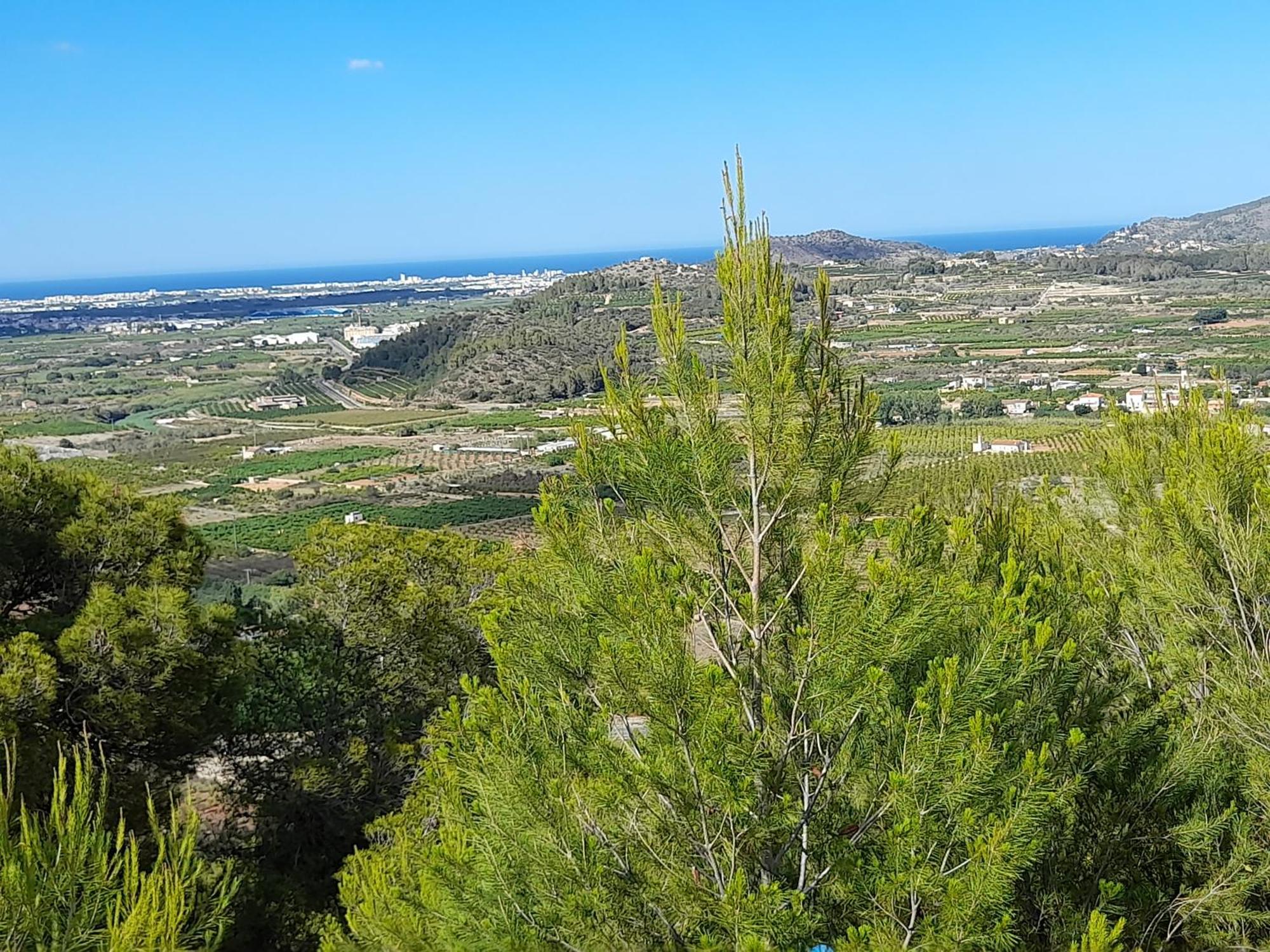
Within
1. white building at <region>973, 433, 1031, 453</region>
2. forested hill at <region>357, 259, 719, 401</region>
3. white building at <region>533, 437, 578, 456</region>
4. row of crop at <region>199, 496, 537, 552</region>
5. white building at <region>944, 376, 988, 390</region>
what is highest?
forested hill at <region>357, 259, 719, 401</region>

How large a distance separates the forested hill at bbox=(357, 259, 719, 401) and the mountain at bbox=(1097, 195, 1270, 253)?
8325 centimetres

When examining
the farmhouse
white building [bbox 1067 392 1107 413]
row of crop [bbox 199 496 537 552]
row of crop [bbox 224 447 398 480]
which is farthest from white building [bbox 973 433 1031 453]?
the farmhouse

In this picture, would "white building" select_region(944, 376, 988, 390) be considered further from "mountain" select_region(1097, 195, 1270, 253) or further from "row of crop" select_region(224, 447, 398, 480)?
"mountain" select_region(1097, 195, 1270, 253)

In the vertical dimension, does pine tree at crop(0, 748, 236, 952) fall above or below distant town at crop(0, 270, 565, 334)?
below

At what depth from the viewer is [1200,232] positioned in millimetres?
169875

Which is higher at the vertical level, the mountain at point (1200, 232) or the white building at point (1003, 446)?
the mountain at point (1200, 232)

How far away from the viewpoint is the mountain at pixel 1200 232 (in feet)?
466

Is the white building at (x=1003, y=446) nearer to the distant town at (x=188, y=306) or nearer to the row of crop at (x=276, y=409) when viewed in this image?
the row of crop at (x=276, y=409)

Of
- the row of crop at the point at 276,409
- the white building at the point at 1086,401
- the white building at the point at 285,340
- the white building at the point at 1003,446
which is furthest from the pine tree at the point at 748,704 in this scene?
the white building at the point at 285,340

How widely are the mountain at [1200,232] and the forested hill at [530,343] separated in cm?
8325

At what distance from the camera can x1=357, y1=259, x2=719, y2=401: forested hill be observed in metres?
70.4

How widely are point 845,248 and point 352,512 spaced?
124 m

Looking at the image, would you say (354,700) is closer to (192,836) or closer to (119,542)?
(119,542)

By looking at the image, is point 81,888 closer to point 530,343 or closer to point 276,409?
point 276,409
